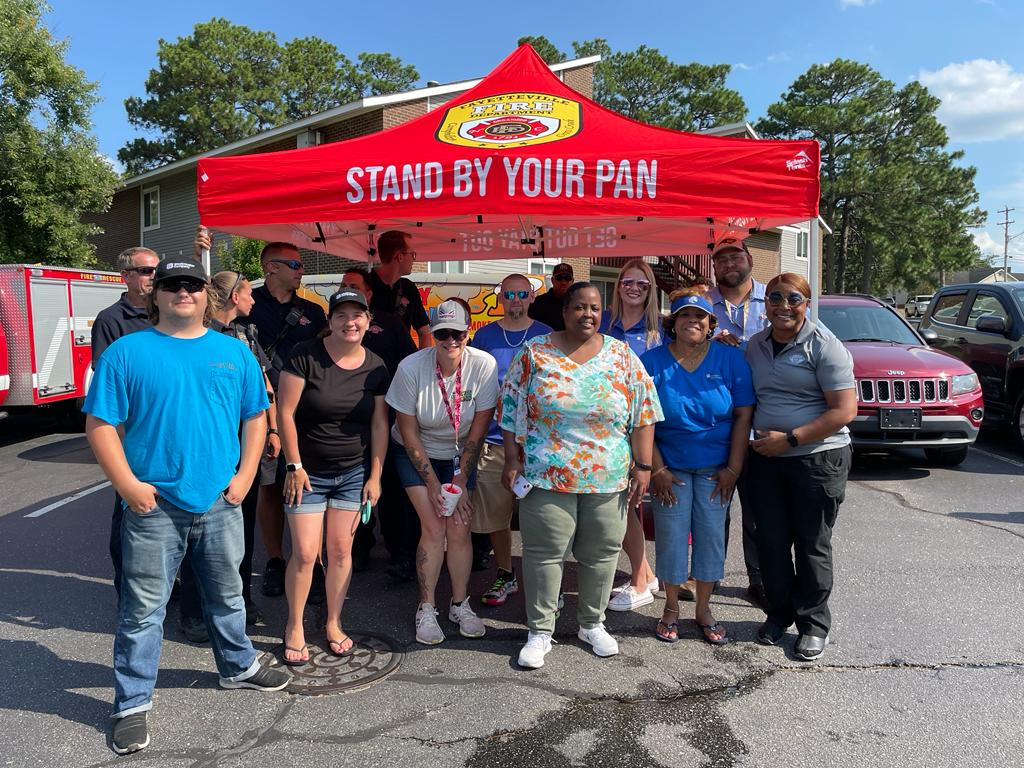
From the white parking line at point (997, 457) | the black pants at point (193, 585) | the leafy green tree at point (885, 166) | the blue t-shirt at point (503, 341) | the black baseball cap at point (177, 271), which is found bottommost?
the white parking line at point (997, 457)

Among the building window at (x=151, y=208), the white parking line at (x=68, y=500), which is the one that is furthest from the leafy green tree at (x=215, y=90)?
the white parking line at (x=68, y=500)

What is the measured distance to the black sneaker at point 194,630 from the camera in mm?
3625

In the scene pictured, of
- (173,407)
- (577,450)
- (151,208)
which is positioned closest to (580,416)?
(577,450)

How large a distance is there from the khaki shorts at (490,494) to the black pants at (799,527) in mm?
1298

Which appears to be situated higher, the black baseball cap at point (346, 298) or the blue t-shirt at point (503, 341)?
the black baseball cap at point (346, 298)

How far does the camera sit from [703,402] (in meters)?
3.45

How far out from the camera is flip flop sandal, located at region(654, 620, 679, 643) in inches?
142

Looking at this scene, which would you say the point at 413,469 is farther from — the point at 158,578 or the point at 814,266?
the point at 814,266

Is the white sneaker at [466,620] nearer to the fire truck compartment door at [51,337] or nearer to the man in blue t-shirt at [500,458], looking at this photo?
the man in blue t-shirt at [500,458]

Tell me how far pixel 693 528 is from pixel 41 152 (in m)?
19.6

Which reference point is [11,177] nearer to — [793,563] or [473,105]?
[473,105]

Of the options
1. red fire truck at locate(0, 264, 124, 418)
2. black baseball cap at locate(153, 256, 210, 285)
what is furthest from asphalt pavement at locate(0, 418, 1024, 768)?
red fire truck at locate(0, 264, 124, 418)

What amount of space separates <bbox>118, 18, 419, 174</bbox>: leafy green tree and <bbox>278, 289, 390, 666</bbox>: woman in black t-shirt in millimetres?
35829

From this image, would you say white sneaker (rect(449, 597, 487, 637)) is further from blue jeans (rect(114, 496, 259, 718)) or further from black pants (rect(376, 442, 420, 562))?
blue jeans (rect(114, 496, 259, 718))
